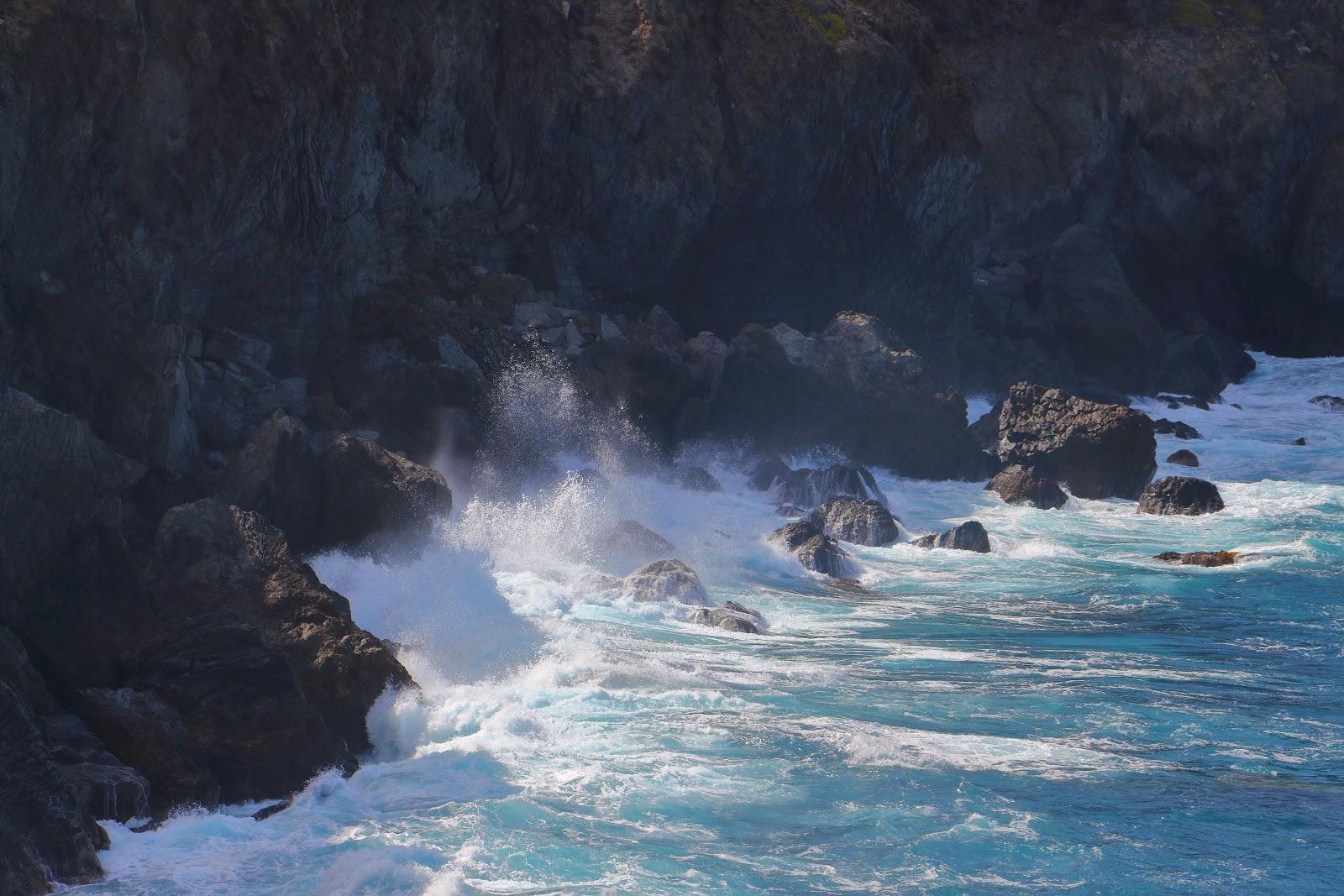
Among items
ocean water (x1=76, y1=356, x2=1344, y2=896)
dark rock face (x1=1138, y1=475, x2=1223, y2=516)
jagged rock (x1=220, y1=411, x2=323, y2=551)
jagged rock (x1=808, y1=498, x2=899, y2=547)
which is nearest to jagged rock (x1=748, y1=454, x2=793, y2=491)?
jagged rock (x1=808, y1=498, x2=899, y2=547)

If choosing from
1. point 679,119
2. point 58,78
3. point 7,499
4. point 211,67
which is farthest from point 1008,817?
point 679,119

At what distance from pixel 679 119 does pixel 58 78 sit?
→ 20654mm

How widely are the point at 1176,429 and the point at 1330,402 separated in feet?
28.8

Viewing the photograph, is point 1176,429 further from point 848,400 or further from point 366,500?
point 366,500

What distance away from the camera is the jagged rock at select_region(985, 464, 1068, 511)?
32.9 metres

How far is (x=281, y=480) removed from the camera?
63.5ft

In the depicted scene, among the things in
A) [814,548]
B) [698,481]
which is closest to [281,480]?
[814,548]

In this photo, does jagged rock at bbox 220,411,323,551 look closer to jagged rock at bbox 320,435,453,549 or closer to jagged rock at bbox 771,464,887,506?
jagged rock at bbox 320,435,453,549

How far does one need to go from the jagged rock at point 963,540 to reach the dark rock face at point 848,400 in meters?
6.53

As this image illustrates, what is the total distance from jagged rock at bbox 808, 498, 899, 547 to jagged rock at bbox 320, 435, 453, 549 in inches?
386

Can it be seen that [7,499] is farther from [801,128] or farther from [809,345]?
[801,128]

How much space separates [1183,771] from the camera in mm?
13250

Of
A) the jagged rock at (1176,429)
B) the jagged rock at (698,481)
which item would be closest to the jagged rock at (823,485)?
the jagged rock at (698,481)

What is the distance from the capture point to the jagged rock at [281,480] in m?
19.0
